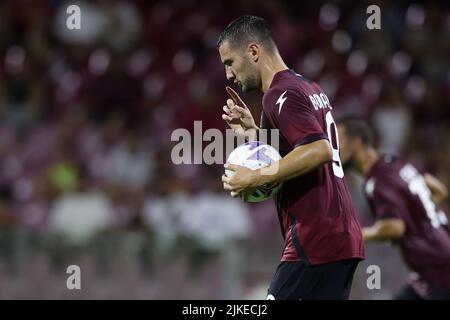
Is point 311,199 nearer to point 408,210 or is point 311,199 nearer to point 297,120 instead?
point 297,120

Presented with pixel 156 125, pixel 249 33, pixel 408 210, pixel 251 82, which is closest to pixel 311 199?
pixel 251 82

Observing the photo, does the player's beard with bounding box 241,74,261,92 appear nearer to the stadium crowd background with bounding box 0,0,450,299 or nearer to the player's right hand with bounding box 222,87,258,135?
the player's right hand with bounding box 222,87,258,135

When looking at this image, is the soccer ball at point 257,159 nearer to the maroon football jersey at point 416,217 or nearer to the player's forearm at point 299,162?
the player's forearm at point 299,162

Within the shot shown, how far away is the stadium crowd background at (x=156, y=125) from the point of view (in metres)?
8.54

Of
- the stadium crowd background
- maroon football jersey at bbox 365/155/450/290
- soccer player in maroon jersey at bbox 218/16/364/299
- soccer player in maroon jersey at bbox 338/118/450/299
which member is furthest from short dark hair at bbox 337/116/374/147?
soccer player in maroon jersey at bbox 218/16/364/299

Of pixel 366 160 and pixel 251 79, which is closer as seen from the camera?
pixel 251 79

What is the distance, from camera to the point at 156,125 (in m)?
10.7

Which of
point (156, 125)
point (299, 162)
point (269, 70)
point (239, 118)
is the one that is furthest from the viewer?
point (156, 125)

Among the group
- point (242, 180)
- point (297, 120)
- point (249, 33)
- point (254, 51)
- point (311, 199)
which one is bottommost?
point (311, 199)

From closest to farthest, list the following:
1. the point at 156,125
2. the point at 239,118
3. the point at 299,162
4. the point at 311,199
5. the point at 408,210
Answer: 1. the point at 299,162
2. the point at 311,199
3. the point at 239,118
4. the point at 408,210
5. the point at 156,125

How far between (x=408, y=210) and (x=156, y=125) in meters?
4.58

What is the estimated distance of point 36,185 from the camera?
9.97 m

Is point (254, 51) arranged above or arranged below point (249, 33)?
below

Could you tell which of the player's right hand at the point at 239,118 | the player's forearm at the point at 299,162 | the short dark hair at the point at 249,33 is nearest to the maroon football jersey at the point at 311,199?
the player's forearm at the point at 299,162
